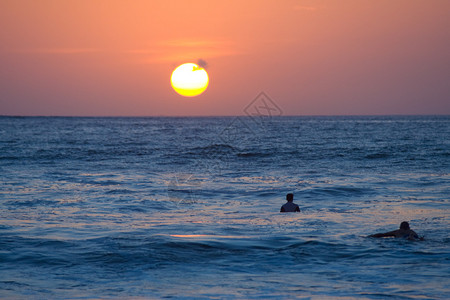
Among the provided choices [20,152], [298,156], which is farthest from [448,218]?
[20,152]

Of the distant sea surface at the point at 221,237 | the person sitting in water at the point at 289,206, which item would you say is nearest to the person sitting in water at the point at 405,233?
the distant sea surface at the point at 221,237

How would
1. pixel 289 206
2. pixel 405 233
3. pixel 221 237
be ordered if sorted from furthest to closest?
pixel 289 206, pixel 221 237, pixel 405 233

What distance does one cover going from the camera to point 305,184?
25.6 metres

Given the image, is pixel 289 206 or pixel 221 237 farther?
pixel 289 206

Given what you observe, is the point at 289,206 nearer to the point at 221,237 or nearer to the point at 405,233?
the point at 221,237

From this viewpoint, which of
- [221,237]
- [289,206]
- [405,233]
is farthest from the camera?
[289,206]

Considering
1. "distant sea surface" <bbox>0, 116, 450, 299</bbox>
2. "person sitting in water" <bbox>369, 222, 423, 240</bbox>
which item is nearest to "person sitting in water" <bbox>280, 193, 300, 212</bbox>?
"distant sea surface" <bbox>0, 116, 450, 299</bbox>

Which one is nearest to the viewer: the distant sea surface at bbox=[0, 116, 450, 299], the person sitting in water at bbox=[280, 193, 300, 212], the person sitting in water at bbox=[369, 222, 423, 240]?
the distant sea surface at bbox=[0, 116, 450, 299]

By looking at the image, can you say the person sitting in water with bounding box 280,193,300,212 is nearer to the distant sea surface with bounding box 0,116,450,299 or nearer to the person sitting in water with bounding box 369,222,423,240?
the distant sea surface with bounding box 0,116,450,299

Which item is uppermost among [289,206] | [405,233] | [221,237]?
[289,206]

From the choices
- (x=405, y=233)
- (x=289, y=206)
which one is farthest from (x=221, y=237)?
(x=405, y=233)

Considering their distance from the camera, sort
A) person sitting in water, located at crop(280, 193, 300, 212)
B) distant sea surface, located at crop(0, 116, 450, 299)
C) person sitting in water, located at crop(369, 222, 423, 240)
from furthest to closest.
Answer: person sitting in water, located at crop(280, 193, 300, 212) → person sitting in water, located at crop(369, 222, 423, 240) → distant sea surface, located at crop(0, 116, 450, 299)

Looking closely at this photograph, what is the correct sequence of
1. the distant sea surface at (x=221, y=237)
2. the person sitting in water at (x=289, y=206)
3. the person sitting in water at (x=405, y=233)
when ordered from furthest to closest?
the person sitting in water at (x=289, y=206)
the person sitting in water at (x=405, y=233)
the distant sea surface at (x=221, y=237)

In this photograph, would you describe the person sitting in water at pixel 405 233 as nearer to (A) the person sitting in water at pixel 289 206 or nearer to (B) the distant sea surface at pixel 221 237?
(B) the distant sea surface at pixel 221 237
